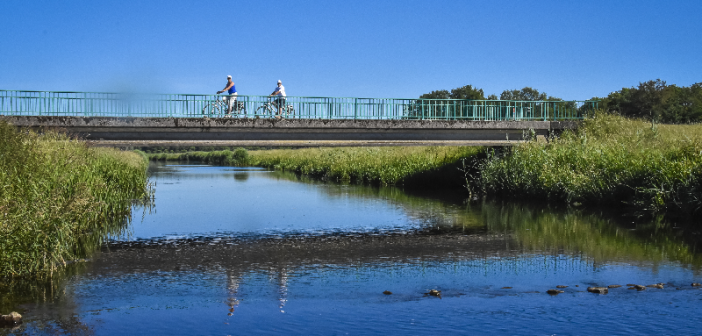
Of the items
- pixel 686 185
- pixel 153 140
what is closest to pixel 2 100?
pixel 153 140

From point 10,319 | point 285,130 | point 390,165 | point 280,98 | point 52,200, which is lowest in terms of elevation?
point 10,319

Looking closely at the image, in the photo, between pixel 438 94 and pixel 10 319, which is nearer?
pixel 10 319

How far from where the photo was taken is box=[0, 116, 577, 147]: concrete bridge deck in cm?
2652

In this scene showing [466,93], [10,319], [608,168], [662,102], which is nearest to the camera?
[10,319]

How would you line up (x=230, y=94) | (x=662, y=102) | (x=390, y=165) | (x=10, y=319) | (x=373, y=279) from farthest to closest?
(x=662, y=102) → (x=390, y=165) → (x=230, y=94) → (x=373, y=279) → (x=10, y=319)

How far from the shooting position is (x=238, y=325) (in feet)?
31.2

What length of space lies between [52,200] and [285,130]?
1682 centimetres

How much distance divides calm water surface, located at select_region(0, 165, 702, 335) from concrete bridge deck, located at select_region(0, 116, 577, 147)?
5.65 meters

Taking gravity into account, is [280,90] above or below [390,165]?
above

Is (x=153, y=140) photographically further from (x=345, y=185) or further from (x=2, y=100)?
(x=345, y=185)

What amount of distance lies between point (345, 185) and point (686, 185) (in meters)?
23.8

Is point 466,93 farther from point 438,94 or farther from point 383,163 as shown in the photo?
point 383,163

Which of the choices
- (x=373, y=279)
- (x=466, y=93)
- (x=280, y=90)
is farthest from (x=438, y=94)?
(x=373, y=279)

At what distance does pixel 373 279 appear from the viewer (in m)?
12.7
